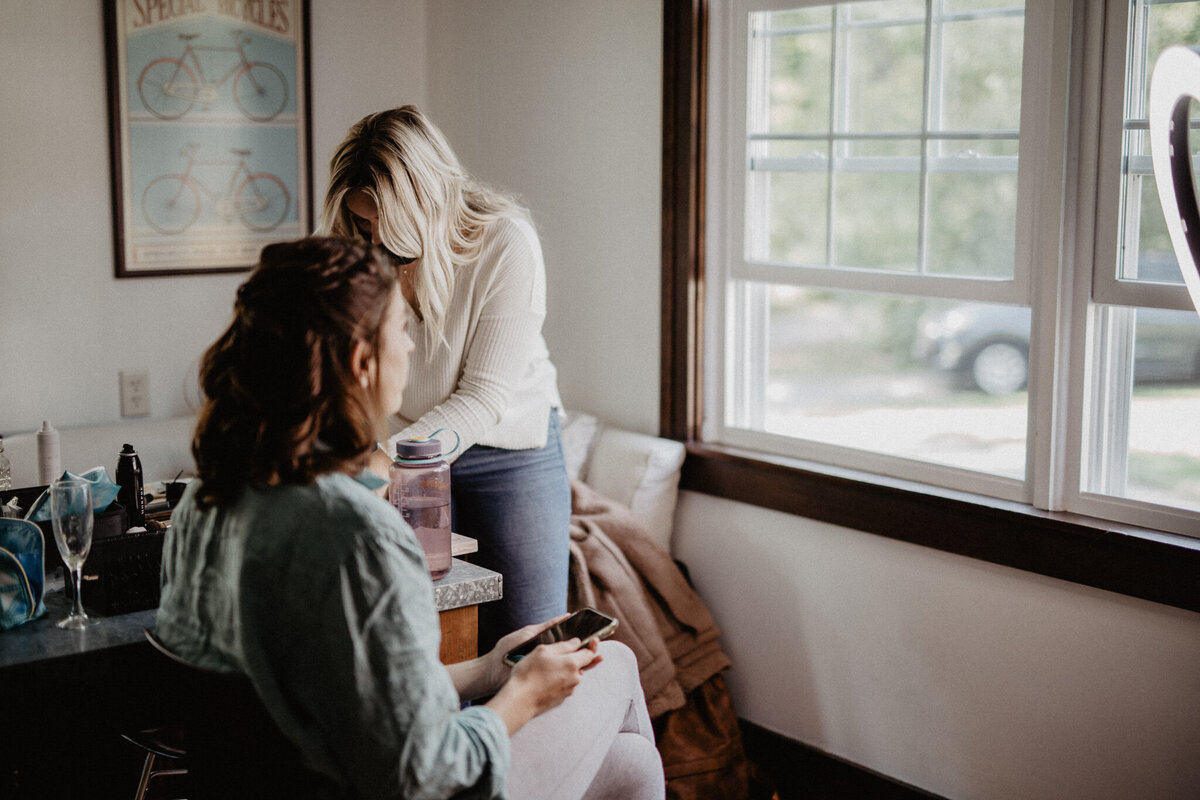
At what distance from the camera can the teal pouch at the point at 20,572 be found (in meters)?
1.61

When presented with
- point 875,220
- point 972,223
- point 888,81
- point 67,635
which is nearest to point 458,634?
point 67,635

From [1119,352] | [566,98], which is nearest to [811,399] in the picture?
[566,98]

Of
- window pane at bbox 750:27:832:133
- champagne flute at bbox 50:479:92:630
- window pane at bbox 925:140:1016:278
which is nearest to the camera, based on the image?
champagne flute at bbox 50:479:92:630

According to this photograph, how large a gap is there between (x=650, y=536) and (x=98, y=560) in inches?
61.3

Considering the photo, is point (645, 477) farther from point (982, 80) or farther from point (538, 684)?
point (982, 80)

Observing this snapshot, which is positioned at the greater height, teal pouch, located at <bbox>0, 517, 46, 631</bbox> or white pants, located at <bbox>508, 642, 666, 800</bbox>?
teal pouch, located at <bbox>0, 517, 46, 631</bbox>

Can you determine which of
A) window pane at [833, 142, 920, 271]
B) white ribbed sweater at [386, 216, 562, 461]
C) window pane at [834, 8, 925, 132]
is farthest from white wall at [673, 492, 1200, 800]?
window pane at [833, 142, 920, 271]

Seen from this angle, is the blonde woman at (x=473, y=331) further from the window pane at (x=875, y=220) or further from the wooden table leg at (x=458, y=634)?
the window pane at (x=875, y=220)

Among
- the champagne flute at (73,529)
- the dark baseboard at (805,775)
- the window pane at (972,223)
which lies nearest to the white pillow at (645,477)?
the dark baseboard at (805,775)

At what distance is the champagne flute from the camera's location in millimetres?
1605

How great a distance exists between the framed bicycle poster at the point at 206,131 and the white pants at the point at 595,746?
2.22 metres

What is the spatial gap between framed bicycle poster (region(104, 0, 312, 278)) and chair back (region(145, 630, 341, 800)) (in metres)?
2.29

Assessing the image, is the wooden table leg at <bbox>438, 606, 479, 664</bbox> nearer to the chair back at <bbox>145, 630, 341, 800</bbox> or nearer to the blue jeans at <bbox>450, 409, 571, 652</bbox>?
the blue jeans at <bbox>450, 409, 571, 652</bbox>

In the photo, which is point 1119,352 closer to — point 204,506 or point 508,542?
point 508,542
